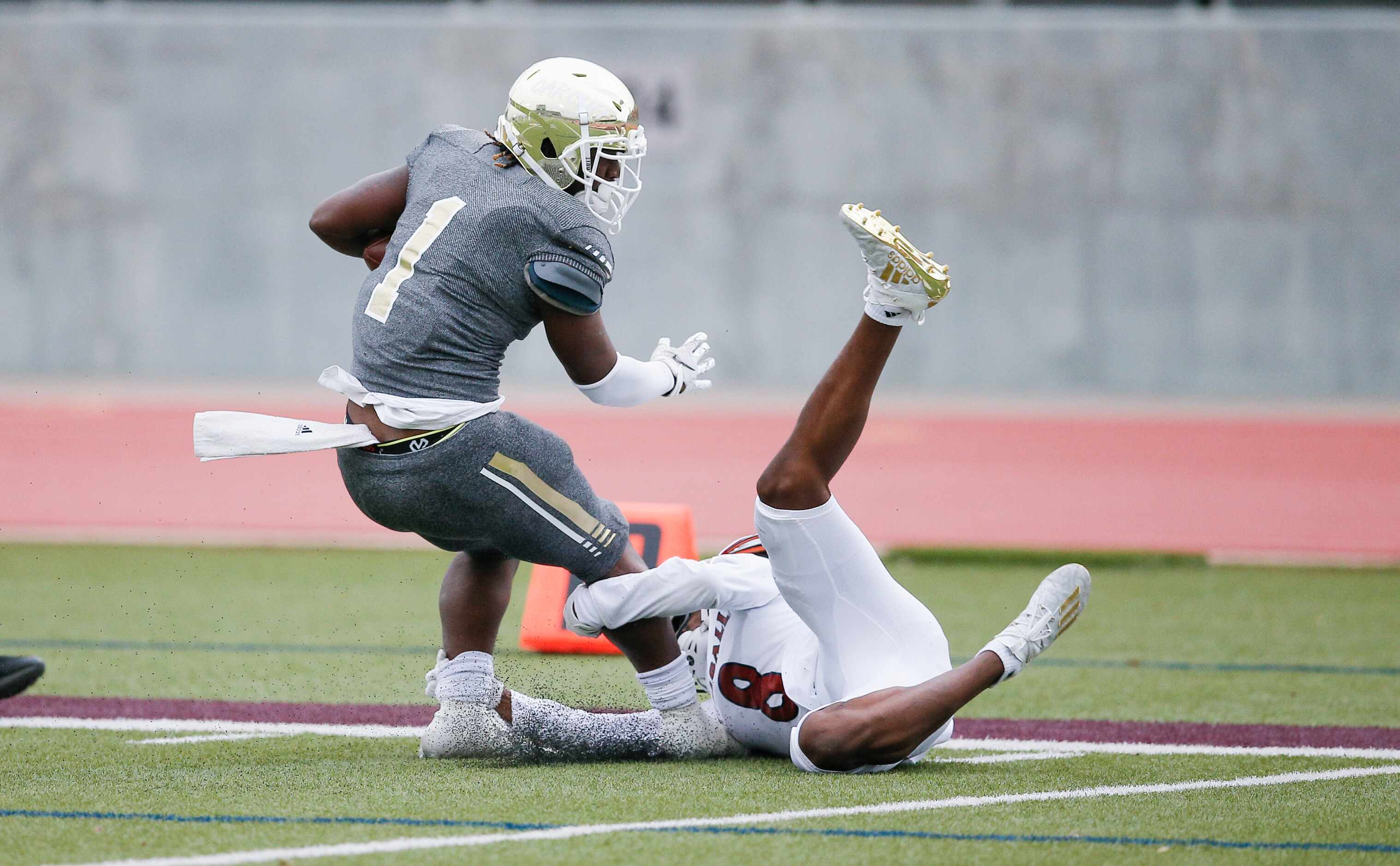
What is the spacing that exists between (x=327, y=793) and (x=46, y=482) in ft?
26.1

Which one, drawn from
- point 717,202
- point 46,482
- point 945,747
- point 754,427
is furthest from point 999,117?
A: point 945,747

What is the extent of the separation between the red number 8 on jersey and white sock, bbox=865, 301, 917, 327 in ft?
2.91

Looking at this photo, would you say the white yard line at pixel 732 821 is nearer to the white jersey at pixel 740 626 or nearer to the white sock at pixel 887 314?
the white jersey at pixel 740 626

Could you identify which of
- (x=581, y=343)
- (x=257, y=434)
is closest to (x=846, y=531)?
(x=581, y=343)

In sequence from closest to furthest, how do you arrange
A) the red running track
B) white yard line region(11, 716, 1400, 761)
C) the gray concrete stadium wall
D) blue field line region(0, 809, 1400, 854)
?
blue field line region(0, 809, 1400, 854) → white yard line region(11, 716, 1400, 761) → the red running track → the gray concrete stadium wall

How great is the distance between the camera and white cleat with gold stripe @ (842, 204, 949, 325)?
3729 millimetres

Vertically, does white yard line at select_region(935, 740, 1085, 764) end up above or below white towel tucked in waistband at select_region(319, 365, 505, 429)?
below

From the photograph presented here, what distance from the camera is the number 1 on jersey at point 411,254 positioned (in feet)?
12.5

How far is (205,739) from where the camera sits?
431 centimetres

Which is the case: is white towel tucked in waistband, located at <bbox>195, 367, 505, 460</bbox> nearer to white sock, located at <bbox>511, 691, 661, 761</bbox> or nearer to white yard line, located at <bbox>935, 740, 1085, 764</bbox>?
white sock, located at <bbox>511, 691, 661, 761</bbox>

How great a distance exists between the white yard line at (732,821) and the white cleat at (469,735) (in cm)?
84

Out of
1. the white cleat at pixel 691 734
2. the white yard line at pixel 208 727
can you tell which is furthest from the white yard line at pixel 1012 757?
the white yard line at pixel 208 727

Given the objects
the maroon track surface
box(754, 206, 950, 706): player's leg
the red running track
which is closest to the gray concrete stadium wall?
the red running track

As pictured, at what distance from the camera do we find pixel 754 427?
1393cm
